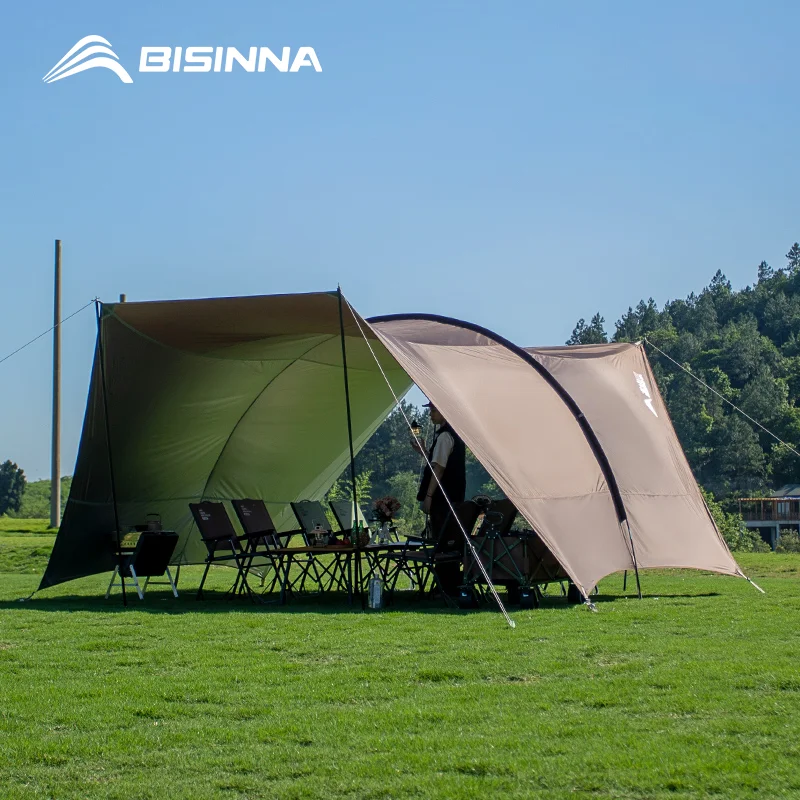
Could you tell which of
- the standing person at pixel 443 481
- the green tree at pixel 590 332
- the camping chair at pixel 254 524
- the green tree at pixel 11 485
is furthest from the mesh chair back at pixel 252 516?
the green tree at pixel 590 332

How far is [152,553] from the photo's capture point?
9.66 metres

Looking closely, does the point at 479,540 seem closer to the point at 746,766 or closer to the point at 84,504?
the point at 84,504

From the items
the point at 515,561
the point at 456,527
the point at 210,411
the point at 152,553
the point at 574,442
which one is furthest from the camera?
the point at 210,411

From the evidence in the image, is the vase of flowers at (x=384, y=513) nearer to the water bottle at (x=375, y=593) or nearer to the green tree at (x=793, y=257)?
the water bottle at (x=375, y=593)

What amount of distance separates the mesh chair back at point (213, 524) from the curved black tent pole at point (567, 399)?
219 centimetres

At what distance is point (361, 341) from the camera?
1066cm

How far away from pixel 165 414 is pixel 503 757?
7420 mm

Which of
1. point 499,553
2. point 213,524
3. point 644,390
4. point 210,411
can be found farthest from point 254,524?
point 644,390

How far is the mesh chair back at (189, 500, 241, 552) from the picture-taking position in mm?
9812

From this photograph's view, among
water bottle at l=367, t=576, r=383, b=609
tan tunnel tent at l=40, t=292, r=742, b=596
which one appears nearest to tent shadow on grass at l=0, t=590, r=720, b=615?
water bottle at l=367, t=576, r=383, b=609

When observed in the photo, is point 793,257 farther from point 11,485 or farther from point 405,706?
point 405,706

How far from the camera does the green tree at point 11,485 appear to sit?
65.5 meters

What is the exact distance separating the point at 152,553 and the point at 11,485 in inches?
2371

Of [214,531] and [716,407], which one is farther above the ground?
[716,407]
